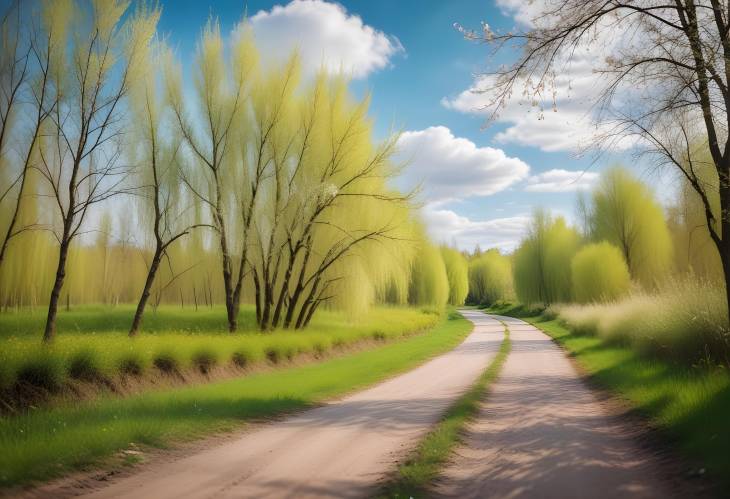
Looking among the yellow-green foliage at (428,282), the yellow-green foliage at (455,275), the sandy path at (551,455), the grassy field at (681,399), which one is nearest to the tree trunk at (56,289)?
the sandy path at (551,455)

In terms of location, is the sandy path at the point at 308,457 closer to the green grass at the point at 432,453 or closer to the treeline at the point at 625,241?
the green grass at the point at 432,453

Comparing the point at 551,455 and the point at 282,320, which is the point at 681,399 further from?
the point at 282,320

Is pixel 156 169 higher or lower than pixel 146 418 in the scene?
higher

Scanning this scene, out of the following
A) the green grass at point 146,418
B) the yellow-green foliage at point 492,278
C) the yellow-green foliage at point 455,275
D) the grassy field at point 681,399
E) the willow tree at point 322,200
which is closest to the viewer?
the grassy field at point 681,399

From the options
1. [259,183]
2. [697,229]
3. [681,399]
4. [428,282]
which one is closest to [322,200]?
[259,183]

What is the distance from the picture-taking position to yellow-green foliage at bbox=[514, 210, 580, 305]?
1928 inches

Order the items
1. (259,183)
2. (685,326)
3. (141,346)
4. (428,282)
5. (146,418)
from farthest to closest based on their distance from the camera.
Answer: (428,282) → (259,183) → (141,346) → (685,326) → (146,418)

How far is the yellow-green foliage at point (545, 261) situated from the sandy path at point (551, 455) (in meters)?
41.6

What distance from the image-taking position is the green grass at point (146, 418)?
18.9 ft

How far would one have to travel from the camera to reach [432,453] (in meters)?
6.19

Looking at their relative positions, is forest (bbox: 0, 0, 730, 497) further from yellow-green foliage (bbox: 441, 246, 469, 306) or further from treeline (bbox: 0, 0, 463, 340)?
yellow-green foliage (bbox: 441, 246, 469, 306)

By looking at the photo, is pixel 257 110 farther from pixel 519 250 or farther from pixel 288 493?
pixel 519 250

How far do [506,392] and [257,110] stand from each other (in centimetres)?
1452

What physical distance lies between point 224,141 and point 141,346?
9334 millimetres
